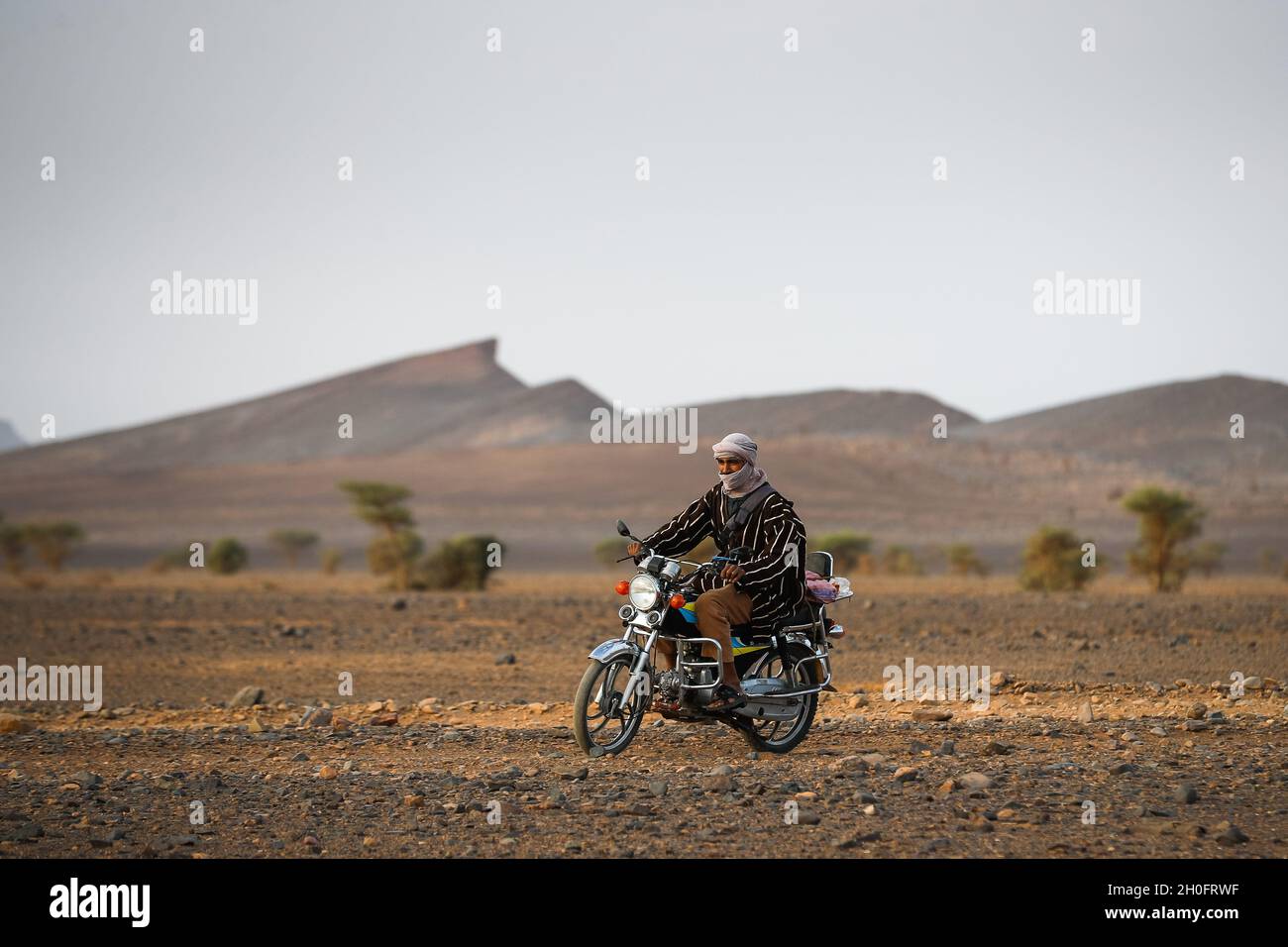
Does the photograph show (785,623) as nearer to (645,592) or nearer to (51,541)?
(645,592)

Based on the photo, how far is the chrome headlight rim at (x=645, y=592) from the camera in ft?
30.4

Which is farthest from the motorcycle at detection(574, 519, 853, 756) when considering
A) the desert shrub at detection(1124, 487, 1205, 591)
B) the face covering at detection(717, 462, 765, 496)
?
the desert shrub at detection(1124, 487, 1205, 591)

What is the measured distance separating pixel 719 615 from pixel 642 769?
113 centimetres

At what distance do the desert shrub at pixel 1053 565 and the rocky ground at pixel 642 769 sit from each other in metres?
19.6

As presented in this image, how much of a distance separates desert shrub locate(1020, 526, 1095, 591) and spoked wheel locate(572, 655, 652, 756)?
3103cm

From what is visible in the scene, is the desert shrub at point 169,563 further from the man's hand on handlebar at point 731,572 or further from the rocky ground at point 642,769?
the man's hand on handlebar at point 731,572

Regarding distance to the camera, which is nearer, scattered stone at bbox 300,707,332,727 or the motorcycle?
the motorcycle

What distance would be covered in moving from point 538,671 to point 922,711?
7490mm

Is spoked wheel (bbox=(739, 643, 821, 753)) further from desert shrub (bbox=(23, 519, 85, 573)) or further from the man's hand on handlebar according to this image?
desert shrub (bbox=(23, 519, 85, 573))

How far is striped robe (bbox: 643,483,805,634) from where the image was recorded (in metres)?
9.45

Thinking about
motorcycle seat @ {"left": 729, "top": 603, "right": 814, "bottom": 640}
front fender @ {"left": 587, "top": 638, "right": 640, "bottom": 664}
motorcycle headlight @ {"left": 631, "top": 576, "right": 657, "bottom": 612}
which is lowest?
front fender @ {"left": 587, "top": 638, "right": 640, "bottom": 664}

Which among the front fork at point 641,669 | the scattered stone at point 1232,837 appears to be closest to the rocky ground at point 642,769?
the scattered stone at point 1232,837
